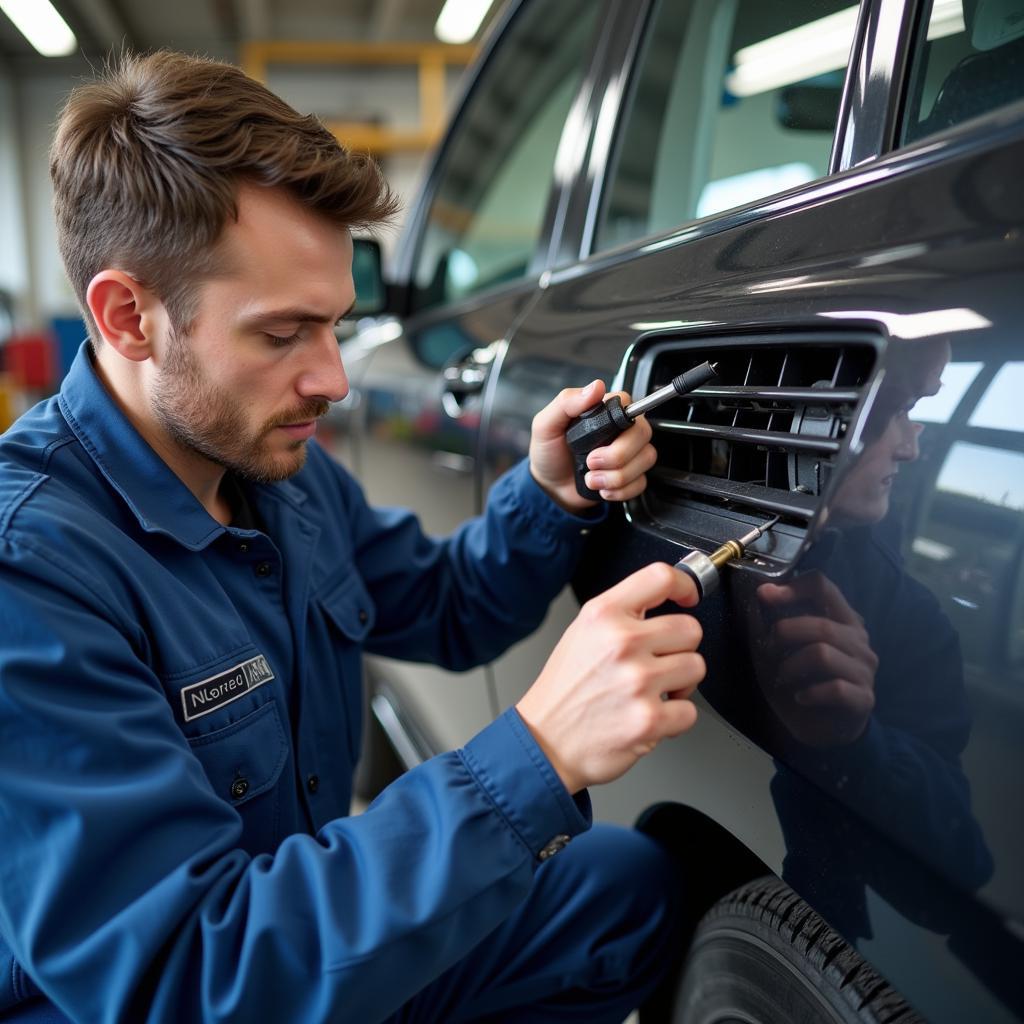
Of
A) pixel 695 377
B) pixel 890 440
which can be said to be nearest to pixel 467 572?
pixel 695 377

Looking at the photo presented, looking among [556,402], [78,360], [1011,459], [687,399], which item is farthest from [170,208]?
[1011,459]

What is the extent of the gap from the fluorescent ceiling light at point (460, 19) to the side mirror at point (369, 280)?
25.4 ft

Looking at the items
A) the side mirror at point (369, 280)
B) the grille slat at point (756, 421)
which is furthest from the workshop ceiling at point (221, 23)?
the grille slat at point (756, 421)

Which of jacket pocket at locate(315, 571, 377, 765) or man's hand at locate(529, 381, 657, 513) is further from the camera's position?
jacket pocket at locate(315, 571, 377, 765)

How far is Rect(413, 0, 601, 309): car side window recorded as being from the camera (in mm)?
1881

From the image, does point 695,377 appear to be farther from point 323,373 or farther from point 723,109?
point 723,109

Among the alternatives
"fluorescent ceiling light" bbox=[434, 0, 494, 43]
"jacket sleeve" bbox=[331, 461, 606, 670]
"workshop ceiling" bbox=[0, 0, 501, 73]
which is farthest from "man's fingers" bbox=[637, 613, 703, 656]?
"workshop ceiling" bbox=[0, 0, 501, 73]

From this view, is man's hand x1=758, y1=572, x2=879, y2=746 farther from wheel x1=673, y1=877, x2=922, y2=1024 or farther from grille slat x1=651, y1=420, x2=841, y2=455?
wheel x1=673, y1=877, x2=922, y2=1024

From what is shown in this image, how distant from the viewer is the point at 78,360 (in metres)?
1.13

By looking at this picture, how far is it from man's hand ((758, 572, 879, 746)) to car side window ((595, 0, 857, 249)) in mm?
459

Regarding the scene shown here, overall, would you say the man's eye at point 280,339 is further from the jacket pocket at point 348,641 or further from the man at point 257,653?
the jacket pocket at point 348,641

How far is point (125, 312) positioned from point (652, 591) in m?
0.67

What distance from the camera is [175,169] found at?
3.41ft

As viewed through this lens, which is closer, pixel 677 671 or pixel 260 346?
pixel 677 671
